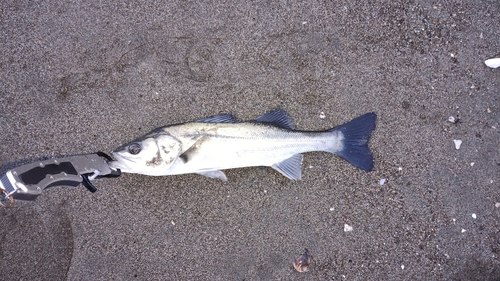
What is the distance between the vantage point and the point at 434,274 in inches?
144

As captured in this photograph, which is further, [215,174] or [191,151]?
[215,174]

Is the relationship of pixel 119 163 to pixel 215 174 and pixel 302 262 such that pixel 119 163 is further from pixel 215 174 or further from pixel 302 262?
pixel 302 262

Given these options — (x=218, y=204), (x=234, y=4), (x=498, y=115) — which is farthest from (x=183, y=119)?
(x=498, y=115)

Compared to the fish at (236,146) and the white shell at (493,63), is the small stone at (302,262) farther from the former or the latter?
the white shell at (493,63)

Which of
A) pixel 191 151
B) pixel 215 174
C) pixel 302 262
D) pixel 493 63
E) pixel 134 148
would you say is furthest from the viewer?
pixel 493 63

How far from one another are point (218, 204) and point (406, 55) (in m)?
2.71

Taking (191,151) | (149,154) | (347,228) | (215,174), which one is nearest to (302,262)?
(347,228)

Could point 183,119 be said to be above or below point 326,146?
above

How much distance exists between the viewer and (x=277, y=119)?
356 cm

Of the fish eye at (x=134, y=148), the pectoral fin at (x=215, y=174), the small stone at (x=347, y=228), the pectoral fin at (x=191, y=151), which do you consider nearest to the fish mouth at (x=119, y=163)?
the fish eye at (x=134, y=148)

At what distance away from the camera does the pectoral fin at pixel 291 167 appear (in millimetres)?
3533

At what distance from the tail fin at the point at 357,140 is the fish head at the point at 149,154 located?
1.65 meters

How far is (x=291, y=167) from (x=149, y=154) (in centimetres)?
144

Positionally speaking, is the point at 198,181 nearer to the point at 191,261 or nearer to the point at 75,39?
the point at 191,261
